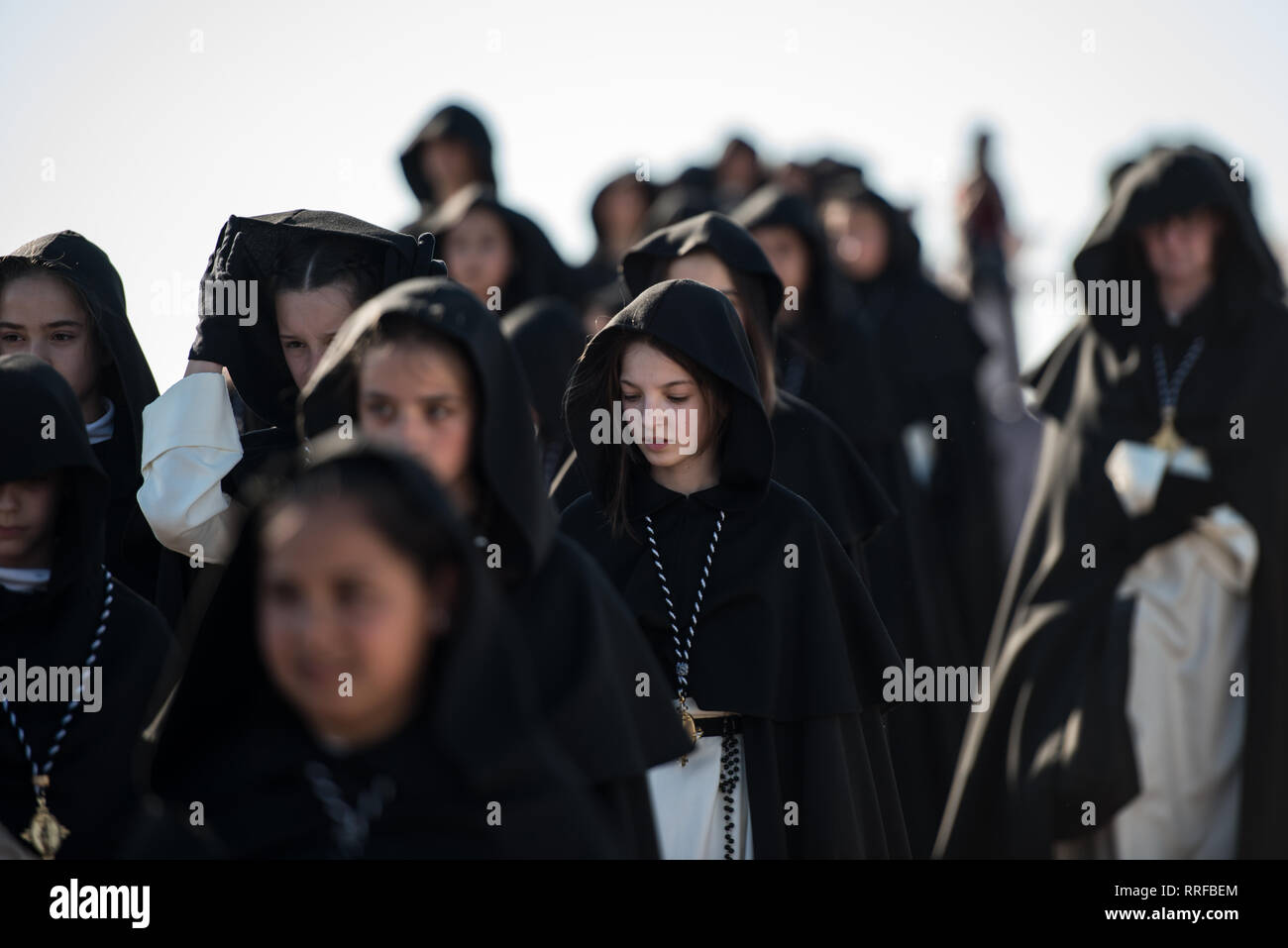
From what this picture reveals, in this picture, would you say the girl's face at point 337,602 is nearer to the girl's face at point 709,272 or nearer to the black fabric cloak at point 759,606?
the black fabric cloak at point 759,606

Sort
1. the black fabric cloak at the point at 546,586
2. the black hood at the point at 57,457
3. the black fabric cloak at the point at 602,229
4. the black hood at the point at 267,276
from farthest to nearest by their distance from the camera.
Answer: the black fabric cloak at the point at 602,229 → the black hood at the point at 267,276 → the black hood at the point at 57,457 → the black fabric cloak at the point at 546,586

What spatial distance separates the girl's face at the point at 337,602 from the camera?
3014 mm

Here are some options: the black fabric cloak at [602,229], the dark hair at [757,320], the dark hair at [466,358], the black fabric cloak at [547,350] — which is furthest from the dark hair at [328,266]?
the black fabric cloak at [602,229]

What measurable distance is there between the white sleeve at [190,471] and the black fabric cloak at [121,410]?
322 millimetres

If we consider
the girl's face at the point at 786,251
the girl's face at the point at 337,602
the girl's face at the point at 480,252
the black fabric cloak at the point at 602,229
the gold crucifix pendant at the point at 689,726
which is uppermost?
the black fabric cloak at the point at 602,229

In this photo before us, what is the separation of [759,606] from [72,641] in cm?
194

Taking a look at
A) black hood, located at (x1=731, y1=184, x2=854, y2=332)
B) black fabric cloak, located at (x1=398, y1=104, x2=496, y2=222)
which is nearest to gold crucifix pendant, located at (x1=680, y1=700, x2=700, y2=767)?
black hood, located at (x1=731, y1=184, x2=854, y2=332)

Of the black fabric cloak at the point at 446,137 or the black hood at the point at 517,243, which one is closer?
the black hood at the point at 517,243

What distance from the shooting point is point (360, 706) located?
3.13 meters

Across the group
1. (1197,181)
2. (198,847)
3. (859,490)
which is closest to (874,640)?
(859,490)

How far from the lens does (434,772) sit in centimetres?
312

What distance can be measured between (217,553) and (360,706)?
2327mm

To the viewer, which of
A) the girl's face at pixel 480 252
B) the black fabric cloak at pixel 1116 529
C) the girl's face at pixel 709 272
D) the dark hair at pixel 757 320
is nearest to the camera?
the dark hair at pixel 757 320

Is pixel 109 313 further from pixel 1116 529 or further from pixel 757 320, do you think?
pixel 1116 529
